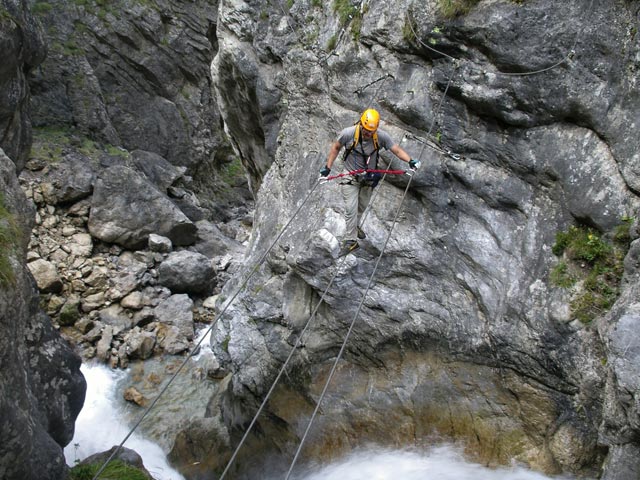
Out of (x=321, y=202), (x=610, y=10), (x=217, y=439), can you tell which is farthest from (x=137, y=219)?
(x=610, y=10)

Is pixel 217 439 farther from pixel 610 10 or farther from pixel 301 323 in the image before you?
pixel 610 10

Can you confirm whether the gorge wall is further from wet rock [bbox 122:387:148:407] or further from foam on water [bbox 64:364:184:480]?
wet rock [bbox 122:387:148:407]

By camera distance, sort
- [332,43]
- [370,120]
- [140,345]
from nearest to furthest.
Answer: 1. [370,120]
2. [332,43]
3. [140,345]

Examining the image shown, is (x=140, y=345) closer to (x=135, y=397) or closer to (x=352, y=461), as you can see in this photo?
(x=135, y=397)

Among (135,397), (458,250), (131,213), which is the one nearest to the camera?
(458,250)

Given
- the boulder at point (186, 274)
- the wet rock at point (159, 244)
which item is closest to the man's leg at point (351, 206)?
the boulder at point (186, 274)

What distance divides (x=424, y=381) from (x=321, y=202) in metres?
4.13

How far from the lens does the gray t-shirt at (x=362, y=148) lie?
8.62 metres

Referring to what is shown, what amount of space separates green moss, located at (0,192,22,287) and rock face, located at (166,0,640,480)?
4.37 meters

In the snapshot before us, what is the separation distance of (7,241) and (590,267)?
8.61m

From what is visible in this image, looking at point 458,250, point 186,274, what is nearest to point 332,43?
point 458,250

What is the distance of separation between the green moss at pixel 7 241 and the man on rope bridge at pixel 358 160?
15.9ft

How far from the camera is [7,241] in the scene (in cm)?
719

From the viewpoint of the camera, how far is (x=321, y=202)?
10727 mm
